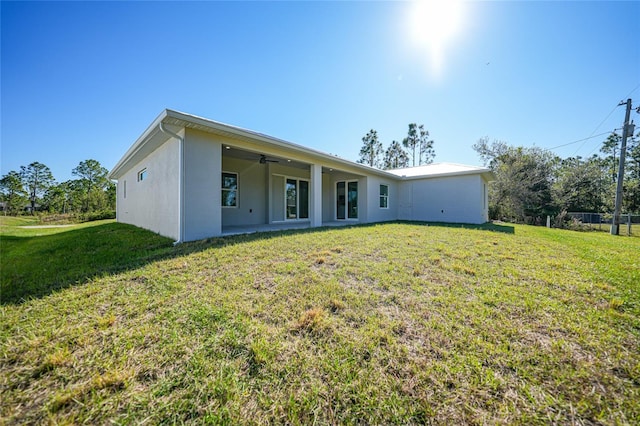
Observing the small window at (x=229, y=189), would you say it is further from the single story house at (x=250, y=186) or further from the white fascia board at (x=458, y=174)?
the white fascia board at (x=458, y=174)

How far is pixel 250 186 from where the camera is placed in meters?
9.20

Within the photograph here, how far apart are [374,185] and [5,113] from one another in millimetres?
15067

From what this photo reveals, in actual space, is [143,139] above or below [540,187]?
above

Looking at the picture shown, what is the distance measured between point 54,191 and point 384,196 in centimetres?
3672

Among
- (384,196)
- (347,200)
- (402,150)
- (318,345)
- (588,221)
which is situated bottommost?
(318,345)

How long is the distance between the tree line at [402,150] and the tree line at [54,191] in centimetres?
3166

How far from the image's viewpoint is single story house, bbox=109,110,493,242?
5.37m

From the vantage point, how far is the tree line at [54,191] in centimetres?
2277

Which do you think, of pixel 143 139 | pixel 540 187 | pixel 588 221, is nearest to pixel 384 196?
pixel 143 139

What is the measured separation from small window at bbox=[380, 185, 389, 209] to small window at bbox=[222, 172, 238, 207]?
7375 mm

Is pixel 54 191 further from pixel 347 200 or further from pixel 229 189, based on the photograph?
pixel 347 200

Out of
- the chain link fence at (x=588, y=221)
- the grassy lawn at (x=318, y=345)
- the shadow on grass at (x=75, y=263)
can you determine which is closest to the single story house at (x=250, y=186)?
the shadow on grass at (x=75, y=263)

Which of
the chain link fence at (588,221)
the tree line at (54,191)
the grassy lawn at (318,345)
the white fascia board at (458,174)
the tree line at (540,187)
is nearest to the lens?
the grassy lawn at (318,345)

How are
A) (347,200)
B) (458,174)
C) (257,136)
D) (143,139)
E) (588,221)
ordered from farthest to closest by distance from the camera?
(588,221)
(347,200)
(458,174)
(143,139)
(257,136)
